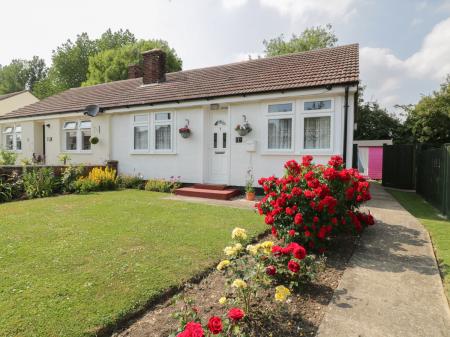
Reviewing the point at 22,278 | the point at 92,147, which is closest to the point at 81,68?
the point at 92,147

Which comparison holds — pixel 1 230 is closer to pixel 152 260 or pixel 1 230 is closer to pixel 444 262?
pixel 152 260

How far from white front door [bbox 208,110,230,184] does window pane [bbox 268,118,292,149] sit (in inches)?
65.1

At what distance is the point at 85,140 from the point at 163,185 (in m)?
6.27

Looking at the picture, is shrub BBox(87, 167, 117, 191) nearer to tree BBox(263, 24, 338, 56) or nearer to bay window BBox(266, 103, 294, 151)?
bay window BBox(266, 103, 294, 151)

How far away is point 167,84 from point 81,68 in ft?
123

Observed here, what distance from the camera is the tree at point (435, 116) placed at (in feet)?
75.7

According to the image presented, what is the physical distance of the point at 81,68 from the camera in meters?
43.4

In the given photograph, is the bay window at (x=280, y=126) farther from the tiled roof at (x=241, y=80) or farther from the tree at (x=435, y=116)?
the tree at (x=435, y=116)

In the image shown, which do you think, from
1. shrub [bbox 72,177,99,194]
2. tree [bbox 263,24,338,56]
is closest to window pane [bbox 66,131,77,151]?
shrub [bbox 72,177,99,194]

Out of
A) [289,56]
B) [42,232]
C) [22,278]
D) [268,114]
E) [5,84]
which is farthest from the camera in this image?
[5,84]

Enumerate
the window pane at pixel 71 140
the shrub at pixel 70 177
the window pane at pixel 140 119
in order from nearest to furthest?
the shrub at pixel 70 177
the window pane at pixel 140 119
the window pane at pixel 71 140

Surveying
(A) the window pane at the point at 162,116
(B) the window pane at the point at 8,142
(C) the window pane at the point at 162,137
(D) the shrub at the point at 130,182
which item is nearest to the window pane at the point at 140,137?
(C) the window pane at the point at 162,137

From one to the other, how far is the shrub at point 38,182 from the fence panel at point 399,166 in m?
14.9

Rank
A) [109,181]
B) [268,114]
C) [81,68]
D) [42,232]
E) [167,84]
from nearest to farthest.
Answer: [42,232]
[268,114]
[109,181]
[167,84]
[81,68]
